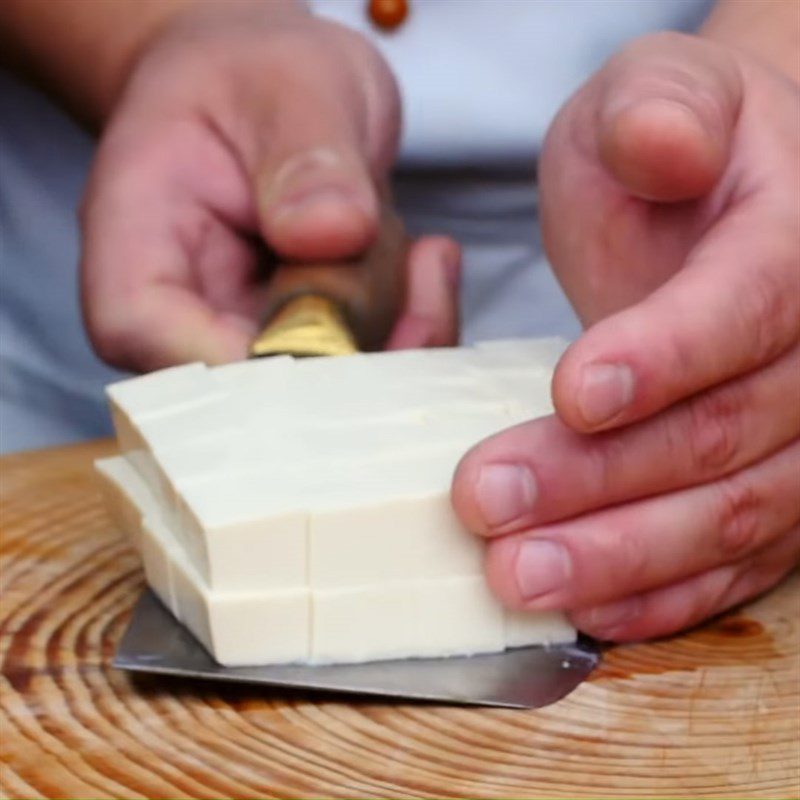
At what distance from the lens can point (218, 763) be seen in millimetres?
706

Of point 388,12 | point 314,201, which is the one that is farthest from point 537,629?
point 388,12

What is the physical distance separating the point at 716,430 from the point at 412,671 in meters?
0.22

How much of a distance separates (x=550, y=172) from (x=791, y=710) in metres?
0.41

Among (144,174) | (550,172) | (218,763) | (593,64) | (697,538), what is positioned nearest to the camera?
(218,763)

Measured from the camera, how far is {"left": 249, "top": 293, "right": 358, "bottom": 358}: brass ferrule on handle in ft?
3.19

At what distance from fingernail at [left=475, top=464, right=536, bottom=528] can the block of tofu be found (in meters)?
0.03

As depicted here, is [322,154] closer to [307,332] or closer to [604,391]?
[307,332]

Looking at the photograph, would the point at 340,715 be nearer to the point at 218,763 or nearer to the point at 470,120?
the point at 218,763

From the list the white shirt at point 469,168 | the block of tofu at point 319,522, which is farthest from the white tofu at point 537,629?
the white shirt at point 469,168

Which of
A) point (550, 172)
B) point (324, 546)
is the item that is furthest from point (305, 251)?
point (324, 546)

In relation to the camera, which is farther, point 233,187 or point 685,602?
point 233,187

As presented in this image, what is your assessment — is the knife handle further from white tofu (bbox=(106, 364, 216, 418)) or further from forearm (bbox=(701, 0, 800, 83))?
forearm (bbox=(701, 0, 800, 83))

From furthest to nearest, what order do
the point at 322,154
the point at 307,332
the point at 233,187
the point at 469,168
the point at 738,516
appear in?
1. the point at 469,168
2. the point at 233,187
3. the point at 322,154
4. the point at 307,332
5. the point at 738,516

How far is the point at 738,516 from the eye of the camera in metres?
0.84
